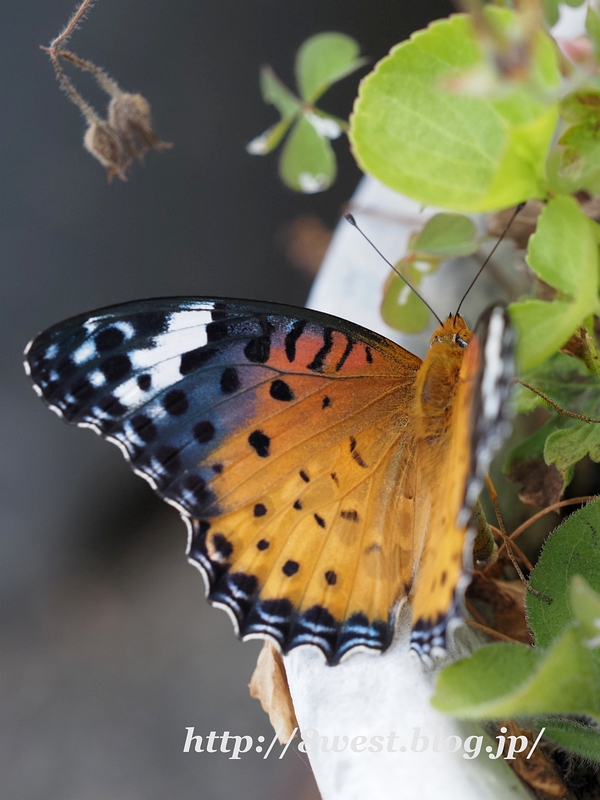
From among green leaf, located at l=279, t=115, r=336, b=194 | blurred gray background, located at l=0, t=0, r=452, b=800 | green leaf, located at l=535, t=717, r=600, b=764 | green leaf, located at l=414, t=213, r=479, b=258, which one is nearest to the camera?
green leaf, located at l=535, t=717, r=600, b=764

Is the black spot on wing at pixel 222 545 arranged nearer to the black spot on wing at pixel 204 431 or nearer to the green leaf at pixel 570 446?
the black spot on wing at pixel 204 431

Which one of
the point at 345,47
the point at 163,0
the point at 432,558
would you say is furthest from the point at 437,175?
the point at 163,0

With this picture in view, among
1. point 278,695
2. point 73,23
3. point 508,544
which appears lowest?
point 278,695

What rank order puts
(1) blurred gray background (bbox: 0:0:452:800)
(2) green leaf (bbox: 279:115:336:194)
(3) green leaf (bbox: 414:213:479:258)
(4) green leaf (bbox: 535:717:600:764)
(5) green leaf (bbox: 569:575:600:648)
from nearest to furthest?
(5) green leaf (bbox: 569:575:600:648) < (4) green leaf (bbox: 535:717:600:764) < (3) green leaf (bbox: 414:213:479:258) < (2) green leaf (bbox: 279:115:336:194) < (1) blurred gray background (bbox: 0:0:452:800)

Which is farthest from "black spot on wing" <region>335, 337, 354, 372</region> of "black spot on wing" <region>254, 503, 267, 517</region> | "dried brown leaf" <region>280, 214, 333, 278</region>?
"dried brown leaf" <region>280, 214, 333, 278</region>

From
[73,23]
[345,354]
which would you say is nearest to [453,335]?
[345,354]

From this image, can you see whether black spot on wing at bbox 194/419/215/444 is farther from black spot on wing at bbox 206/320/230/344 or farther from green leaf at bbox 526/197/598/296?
green leaf at bbox 526/197/598/296

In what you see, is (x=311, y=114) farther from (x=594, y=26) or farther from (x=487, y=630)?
(x=487, y=630)
